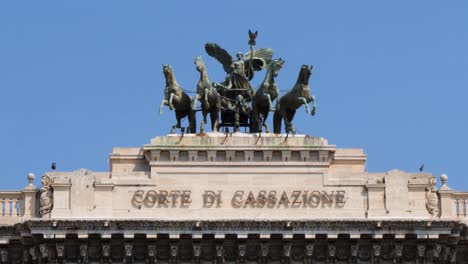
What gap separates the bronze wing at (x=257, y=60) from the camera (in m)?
117

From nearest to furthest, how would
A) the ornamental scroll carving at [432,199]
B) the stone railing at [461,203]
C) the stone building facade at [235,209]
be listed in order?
the stone building facade at [235,209] → the ornamental scroll carving at [432,199] → the stone railing at [461,203]

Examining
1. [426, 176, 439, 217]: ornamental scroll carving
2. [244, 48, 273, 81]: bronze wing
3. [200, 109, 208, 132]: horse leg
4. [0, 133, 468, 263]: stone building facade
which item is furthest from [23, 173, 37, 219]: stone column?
[426, 176, 439, 217]: ornamental scroll carving

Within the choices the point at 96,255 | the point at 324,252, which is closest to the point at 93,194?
the point at 96,255

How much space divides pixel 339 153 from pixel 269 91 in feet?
14.2

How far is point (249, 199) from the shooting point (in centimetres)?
11069

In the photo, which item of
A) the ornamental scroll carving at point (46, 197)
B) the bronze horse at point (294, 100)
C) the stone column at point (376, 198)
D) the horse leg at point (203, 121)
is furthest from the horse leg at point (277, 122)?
the ornamental scroll carving at point (46, 197)

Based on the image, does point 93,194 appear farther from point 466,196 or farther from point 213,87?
point 466,196

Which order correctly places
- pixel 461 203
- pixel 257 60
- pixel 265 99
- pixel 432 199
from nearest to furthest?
1. pixel 432 199
2. pixel 461 203
3. pixel 265 99
4. pixel 257 60

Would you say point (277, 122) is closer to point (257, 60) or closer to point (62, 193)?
point (257, 60)

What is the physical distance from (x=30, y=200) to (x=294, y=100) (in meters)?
12.5

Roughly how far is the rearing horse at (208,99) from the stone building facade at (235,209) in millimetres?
2108

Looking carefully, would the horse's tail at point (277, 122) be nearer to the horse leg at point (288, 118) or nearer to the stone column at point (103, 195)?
the horse leg at point (288, 118)

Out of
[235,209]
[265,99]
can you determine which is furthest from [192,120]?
[235,209]

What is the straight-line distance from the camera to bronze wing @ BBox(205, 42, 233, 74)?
11775cm
